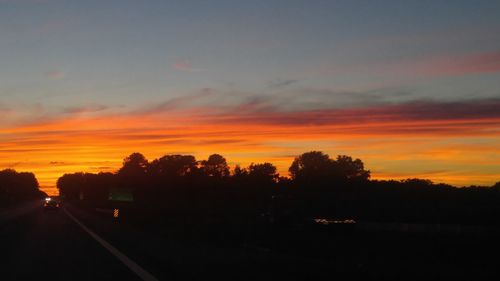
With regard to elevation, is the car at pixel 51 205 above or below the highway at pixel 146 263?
above

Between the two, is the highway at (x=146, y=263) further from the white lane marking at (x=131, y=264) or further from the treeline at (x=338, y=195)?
the treeline at (x=338, y=195)

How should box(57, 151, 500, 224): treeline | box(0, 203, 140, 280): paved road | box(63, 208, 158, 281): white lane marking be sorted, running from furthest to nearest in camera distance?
box(57, 151, 500, 224): treeline → box(0, 203, 140, 280): paved road → box(63, 208, 158, 281): white lane marking

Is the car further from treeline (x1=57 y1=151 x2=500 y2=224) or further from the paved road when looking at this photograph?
the paved road

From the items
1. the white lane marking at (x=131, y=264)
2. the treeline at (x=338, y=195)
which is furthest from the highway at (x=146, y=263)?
the treeline at (x=338, y=195)

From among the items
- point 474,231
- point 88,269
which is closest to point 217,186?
point 474,231

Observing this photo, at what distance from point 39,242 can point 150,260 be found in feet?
36.2

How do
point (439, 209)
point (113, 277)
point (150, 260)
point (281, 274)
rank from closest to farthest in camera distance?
point (281, 274)
point (113, 277)
point (150, 260)
point (439, 209)

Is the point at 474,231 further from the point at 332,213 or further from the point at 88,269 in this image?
the point at 88,269

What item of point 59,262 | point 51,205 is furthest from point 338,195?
point 59,262

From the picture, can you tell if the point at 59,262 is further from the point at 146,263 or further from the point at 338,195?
the point at 338,195

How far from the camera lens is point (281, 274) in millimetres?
14086

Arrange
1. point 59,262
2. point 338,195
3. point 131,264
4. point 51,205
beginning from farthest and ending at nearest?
point 338,195 < point 51,205 < point 59,262 < point 131,264

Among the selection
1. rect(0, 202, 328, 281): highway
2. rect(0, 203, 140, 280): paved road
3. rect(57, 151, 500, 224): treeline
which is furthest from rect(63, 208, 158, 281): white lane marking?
rect(57, 151, 500, 224): treeline

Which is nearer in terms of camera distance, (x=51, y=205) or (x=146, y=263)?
(x=146, y=263)
